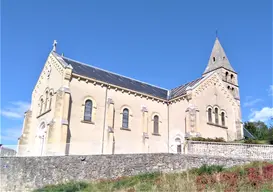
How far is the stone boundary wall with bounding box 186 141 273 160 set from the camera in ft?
67.7

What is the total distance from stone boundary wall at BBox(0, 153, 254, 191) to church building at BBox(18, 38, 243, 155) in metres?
3.66

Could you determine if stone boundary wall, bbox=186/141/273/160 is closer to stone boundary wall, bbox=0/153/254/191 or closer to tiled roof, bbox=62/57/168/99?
Result: stone boundary wall, bbox=0/153/254/191

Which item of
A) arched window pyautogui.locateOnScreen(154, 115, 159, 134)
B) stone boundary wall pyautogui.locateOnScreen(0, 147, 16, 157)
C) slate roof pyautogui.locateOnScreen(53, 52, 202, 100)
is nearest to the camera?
stone boundary wall pyautogui.locateOnScreen(0, 147, 16, 157)

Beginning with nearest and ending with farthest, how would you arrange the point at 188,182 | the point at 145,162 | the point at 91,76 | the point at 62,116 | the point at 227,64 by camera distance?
the point at 188,182 → the point at 145,162 → the point at 62,116 → the point at 91,76 → the point at 227,64

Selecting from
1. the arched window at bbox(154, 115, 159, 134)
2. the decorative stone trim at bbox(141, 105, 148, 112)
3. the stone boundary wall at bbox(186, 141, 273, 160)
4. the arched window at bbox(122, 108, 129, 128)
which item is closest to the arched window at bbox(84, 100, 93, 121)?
the arched window at bbox(122, 108, 129, 128)

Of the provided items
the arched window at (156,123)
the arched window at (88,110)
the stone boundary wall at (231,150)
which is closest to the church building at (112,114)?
the arched window at (88,110)

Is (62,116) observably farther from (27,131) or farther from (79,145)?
(27,131)

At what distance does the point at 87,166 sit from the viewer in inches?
719

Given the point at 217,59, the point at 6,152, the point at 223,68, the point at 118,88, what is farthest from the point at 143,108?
the point at 217,59

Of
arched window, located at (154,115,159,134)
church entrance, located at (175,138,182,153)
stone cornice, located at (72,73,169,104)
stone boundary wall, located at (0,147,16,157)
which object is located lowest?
stone boundary wall, located at (0,147,16,157)

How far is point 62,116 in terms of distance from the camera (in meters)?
25.1

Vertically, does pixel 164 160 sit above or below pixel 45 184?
above

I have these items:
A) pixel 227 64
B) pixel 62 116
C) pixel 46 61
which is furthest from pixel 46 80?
pixel 227 64

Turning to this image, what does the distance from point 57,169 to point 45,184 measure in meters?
1.20
